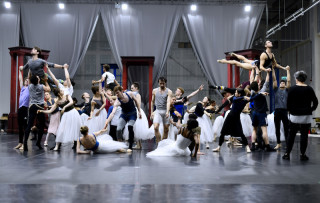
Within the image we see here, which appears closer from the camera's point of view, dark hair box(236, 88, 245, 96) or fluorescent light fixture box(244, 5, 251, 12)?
dark hair box(236, 88, 245, 96)

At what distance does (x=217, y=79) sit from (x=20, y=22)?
7436 mm

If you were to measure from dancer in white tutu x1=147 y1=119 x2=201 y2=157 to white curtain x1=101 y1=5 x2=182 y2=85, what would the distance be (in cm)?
727

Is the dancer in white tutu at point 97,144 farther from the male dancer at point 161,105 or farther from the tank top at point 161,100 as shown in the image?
the tank top at point 161,100

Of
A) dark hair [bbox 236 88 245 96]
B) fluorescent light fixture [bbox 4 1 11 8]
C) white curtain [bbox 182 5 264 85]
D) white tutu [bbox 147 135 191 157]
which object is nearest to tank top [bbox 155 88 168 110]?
white tutu [bbox 147 135 191 157]

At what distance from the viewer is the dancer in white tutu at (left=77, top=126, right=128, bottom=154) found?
241 inches

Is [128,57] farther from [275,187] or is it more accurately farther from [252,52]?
[275,187]

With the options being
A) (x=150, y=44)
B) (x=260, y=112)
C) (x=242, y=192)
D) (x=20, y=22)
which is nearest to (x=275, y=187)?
(x=242, y=192)

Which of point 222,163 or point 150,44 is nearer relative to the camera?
point 222,163

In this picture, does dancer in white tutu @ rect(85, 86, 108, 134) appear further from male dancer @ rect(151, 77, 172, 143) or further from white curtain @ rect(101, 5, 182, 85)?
white curtain @ rect(101, 5, 182, 85)

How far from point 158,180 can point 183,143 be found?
89.2 inches

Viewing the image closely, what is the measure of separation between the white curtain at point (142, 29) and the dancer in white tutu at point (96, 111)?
5572mm

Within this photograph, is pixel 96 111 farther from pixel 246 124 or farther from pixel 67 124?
pixel 246 124

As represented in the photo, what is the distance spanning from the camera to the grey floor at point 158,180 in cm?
289

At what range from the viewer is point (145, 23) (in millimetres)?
13477
